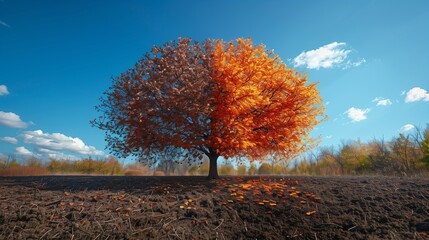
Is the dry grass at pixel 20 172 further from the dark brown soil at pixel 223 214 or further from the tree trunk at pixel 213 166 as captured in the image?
the tree trunk at pixel 213 166

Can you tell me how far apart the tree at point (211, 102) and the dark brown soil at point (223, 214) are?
254 cm

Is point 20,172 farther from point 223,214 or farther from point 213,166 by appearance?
point 223,214

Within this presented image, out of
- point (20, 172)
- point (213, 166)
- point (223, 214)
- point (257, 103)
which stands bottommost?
point (223, 214)

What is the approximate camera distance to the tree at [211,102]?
8336 mm

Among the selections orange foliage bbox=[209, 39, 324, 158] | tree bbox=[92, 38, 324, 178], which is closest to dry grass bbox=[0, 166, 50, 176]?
tree bbox=[92, 38, 324, 178]

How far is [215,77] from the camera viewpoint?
8766 mm

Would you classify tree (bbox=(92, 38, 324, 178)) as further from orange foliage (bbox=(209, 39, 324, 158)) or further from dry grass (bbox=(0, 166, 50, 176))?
dry grass (bbox=(0, 166, 50, 176))

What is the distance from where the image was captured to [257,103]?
28.9ft

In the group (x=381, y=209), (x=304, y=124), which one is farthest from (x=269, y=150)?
(x=381, y=209)

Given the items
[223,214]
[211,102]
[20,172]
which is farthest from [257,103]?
[20,172]

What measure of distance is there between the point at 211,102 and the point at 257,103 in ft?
5.57

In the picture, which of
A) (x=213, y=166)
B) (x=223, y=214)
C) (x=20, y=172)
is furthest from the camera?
(x=20, y=172)

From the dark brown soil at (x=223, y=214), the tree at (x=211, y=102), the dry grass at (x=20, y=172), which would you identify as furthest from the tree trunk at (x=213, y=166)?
the dry grass at (x=20, y=172)

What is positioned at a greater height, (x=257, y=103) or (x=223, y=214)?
(x=257, y=103)
